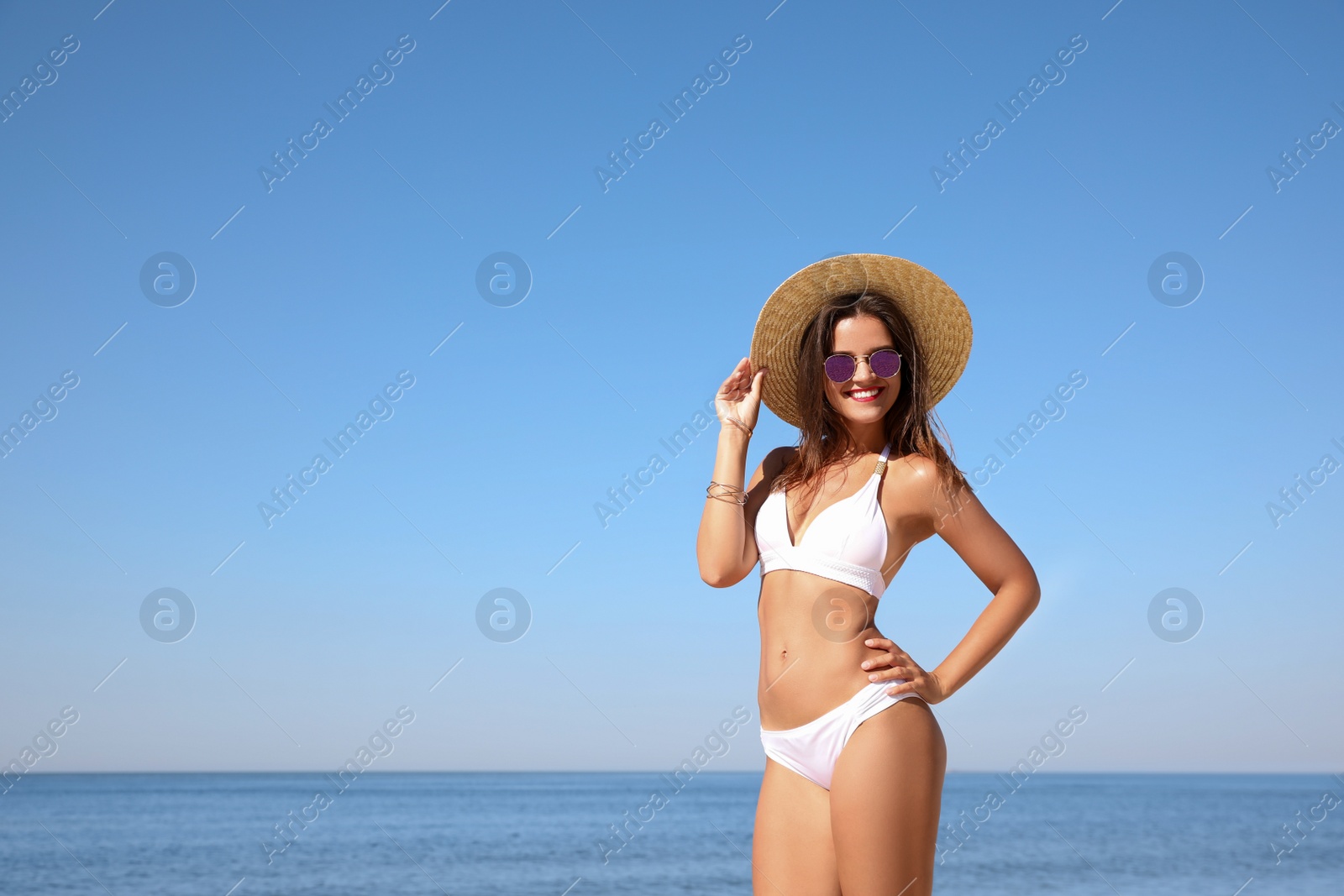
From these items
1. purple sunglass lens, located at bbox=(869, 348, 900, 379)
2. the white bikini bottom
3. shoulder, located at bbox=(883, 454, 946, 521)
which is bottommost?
the white bikini bottom

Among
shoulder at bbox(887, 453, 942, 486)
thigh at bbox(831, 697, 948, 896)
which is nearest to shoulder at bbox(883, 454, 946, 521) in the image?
shoulder at bbox(887, 453, 942, 486)

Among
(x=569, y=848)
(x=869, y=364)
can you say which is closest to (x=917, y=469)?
(x=869, y=364)

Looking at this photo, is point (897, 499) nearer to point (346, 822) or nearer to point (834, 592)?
point (834, 592)

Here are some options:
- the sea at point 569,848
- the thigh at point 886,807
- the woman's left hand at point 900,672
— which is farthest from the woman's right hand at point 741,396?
the sea at point 569,848

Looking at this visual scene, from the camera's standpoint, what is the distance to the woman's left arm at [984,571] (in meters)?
3.18

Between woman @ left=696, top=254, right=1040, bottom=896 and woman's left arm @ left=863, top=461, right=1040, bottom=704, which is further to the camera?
woman's left arm @ left=863, top=461, right=1040, bottom=704

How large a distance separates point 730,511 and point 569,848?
29679 millimetres

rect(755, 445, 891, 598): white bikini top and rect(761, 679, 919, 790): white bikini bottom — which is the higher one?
rect(755, 445, 891, 598): white bikini top

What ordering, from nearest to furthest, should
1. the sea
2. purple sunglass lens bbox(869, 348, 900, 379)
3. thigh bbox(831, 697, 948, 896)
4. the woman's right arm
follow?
thigh bbox(831, 697, 948, 896)
the woman's right arm
purple sunglass lens bbox(869, 348, 900, 379)
the sea

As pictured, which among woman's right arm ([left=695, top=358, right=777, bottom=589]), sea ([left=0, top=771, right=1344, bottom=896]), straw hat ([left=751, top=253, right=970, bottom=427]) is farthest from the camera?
sea ([left=0, top=771, right=1344, bottom=896])

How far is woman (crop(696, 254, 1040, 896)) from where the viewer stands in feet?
9.52

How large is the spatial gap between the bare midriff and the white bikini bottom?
0.03 m

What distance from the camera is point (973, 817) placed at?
4459 centimetres

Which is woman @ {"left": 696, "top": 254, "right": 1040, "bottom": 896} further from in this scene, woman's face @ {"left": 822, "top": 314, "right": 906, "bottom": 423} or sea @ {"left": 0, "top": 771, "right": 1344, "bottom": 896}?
sea @ {"left": 0, "top": 771, "right": 1344, "bottom": 896}
